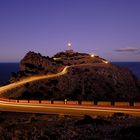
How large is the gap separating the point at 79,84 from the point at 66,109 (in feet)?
113

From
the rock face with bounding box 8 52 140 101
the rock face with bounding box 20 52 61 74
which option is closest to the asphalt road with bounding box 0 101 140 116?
the rock face with bounding box 8 52 140 101

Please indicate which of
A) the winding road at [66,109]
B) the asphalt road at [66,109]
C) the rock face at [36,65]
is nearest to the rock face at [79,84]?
the rock face at [36,65]

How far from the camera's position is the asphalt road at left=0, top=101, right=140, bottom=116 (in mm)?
38603

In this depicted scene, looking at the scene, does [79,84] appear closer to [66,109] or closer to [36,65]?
[36,65]

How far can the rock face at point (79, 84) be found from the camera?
67.8 m

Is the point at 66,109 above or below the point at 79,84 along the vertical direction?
below

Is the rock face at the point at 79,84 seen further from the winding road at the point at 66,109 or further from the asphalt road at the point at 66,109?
the asphalt road at the point at 66,109

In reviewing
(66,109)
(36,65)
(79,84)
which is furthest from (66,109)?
(36,65)

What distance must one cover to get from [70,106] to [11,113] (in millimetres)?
7253

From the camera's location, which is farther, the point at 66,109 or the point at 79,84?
the point at 79,84

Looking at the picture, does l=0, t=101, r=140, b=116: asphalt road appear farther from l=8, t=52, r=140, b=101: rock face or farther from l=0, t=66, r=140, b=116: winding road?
l=8, t=52, r=140, b=101: rock face

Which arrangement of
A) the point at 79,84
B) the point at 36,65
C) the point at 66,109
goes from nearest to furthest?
the point at 66,109 → the point at 79,84 → the point at 36,65

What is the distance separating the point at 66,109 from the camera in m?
41.6

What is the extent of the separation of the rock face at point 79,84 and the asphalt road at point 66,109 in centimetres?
1569
